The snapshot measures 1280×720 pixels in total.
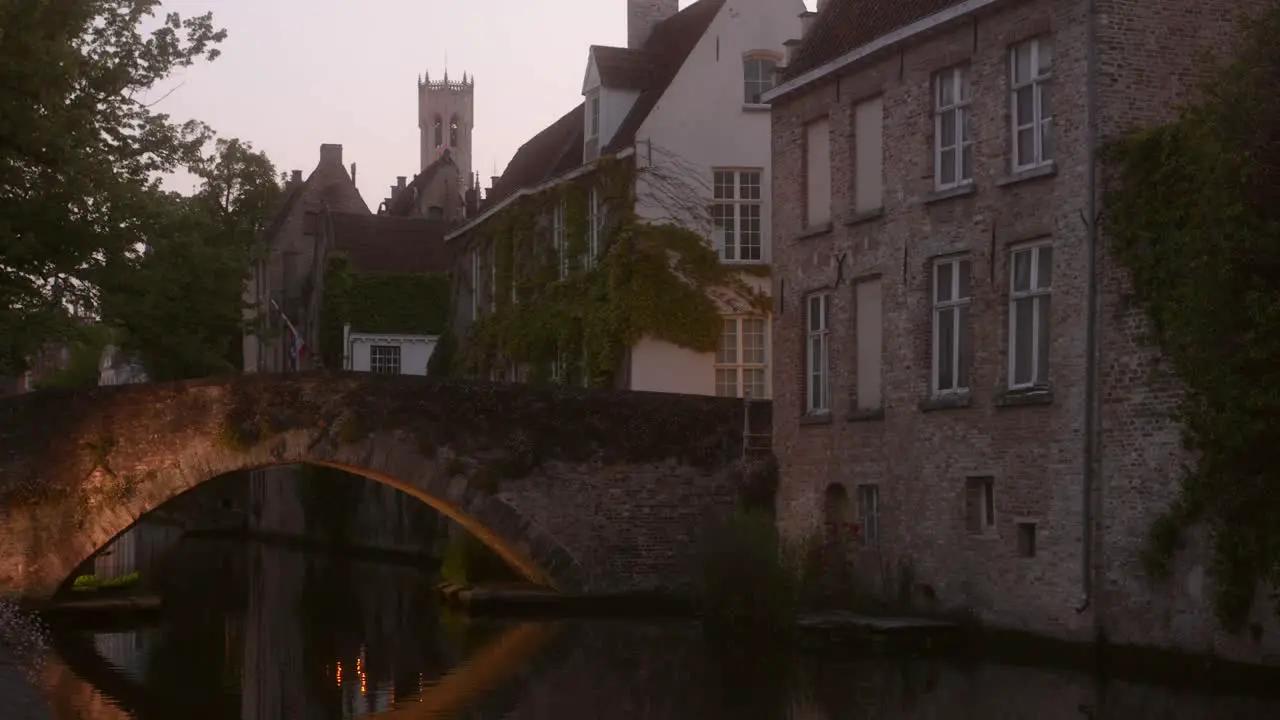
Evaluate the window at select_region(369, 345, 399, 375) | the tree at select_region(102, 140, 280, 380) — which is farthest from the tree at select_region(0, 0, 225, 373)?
the window at select_region(369, 345, 399, 375)

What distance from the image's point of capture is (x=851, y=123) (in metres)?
25.8

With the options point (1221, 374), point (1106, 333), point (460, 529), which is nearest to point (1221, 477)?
point (1221, 374)

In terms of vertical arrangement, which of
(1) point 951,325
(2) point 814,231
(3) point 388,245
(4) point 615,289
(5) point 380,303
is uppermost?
(3) point 388,245

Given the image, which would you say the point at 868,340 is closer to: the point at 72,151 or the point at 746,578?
the point at 746,578

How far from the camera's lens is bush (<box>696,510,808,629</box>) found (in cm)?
2338

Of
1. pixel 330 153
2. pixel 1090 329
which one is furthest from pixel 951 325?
pixel 330 153

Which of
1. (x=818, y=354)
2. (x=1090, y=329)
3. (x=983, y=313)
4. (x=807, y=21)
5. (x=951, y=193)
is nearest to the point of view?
(x=1090, y=329)

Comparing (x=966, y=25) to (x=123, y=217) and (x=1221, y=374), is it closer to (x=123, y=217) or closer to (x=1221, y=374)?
(x=1221, y=374)

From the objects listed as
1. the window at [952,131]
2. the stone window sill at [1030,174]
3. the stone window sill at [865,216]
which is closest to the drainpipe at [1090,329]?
the stone window sill at [1030,174]

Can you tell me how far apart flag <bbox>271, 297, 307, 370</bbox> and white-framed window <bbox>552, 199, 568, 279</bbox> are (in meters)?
17.3

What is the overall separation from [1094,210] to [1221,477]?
4.20 m

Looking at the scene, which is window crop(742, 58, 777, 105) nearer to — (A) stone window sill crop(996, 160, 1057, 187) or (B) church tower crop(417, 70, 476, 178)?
(A) stone window sill crop(996, 160, 1057, 187)

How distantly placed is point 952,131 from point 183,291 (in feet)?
33.3

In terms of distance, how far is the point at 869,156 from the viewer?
83.7ft
